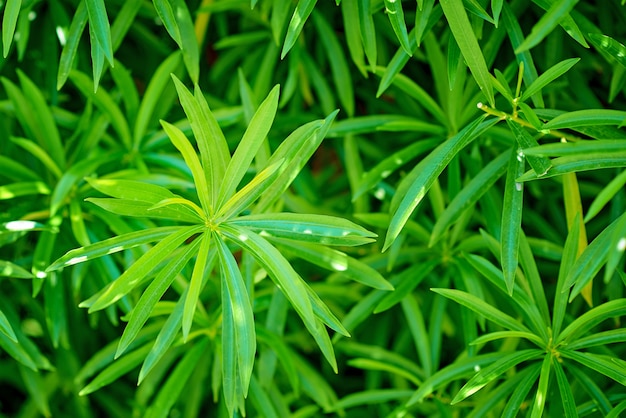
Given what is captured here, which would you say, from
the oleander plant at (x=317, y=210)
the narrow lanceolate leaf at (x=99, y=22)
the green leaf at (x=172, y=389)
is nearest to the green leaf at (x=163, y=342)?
the oleander plant at (x=317, y=210)

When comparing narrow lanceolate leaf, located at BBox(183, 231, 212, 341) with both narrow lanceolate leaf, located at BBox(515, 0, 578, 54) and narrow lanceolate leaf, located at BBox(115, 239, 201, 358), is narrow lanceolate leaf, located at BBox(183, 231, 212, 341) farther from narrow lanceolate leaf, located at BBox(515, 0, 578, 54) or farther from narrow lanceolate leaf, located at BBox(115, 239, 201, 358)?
narrow lanceolate leaf, located at BBox(515, 0, 578, 54)

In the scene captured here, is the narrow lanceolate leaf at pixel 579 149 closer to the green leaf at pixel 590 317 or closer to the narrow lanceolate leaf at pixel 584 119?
the narrow lanceolate leaf at pixel 584 119

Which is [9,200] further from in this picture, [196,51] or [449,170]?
[449,170]

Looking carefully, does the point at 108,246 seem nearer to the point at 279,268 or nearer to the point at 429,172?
the point at 279,268

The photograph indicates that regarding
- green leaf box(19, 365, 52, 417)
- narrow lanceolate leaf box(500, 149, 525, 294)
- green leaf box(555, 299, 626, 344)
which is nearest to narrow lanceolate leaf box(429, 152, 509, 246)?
narrow lanceolate leaf box(500, 149, 525, 294)

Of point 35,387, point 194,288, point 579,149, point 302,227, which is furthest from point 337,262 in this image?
point 35,387

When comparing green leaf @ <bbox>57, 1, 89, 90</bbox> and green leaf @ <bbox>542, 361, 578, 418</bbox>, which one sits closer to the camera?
green leaf @ <bbox>542, 361, 578, 418</bbox>
